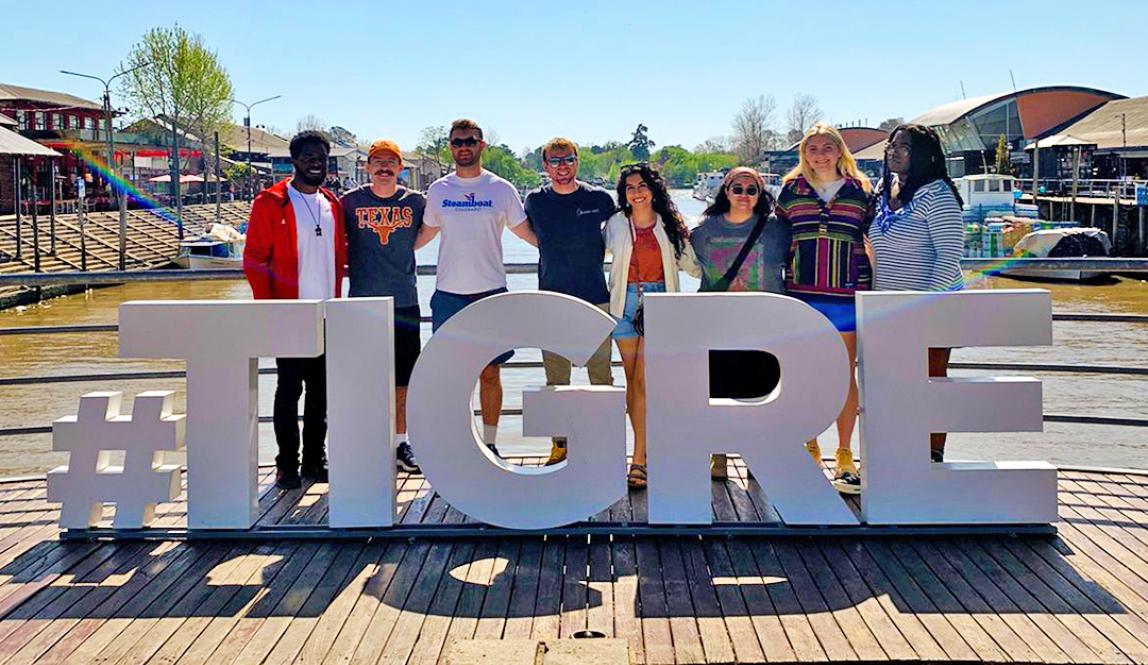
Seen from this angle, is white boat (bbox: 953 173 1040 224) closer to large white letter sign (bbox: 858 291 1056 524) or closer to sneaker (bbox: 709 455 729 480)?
sneaker (bbox: 709 455 729 480)

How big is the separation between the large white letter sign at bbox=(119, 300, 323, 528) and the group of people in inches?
27.4

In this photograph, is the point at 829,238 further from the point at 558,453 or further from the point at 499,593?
the point at 499,593

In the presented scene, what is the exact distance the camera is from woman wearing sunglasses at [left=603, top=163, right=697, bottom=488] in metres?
4.95

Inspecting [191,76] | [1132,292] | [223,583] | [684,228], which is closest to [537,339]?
[684,228]

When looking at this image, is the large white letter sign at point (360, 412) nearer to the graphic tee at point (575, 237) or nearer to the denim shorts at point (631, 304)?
the graphic tee at point (575, 237)

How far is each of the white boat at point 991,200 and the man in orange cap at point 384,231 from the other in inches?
1547

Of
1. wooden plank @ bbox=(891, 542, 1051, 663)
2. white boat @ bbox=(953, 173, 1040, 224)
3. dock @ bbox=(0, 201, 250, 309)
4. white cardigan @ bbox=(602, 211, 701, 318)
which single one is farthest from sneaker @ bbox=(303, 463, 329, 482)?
white boat @ bbox=(953, 173, 1040, 224)

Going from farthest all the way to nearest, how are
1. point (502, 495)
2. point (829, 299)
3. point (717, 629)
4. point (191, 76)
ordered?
point (191, 76) < point (829, 299) < point (502, 495) < point (717, 629)

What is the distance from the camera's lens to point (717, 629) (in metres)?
3.45

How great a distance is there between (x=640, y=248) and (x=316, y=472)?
181cm

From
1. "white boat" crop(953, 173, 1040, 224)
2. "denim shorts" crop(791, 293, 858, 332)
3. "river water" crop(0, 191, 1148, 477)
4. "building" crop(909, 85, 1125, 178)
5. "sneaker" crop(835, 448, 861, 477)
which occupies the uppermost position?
"building" crop(909, 85, 1125, 178)

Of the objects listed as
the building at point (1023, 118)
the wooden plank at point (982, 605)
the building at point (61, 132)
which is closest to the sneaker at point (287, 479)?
the wooden plank at point (982, 605)

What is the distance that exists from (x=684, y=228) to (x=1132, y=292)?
28794 millimetres

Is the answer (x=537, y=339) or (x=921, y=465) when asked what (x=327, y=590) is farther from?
(x=921, y=465)
